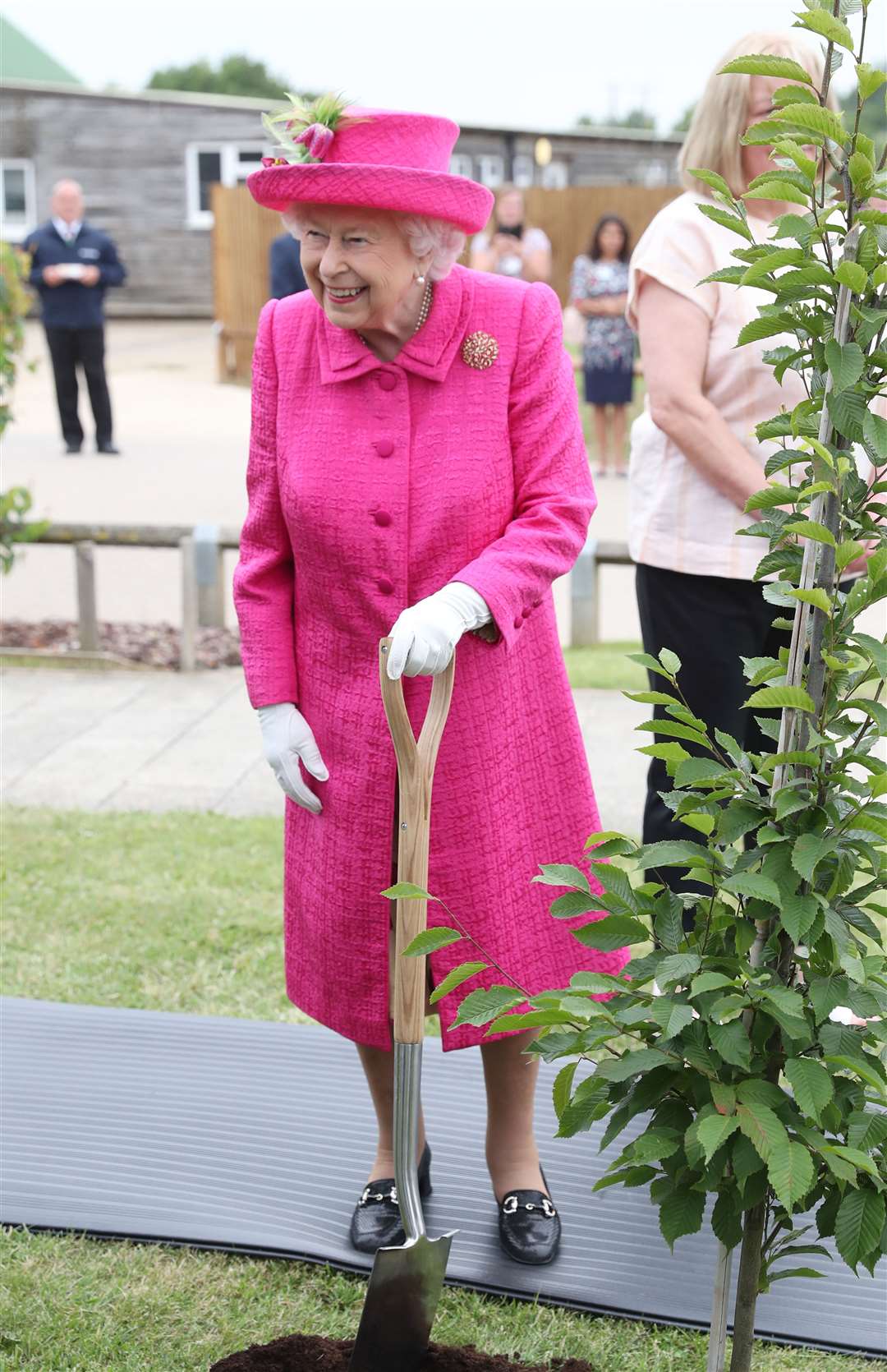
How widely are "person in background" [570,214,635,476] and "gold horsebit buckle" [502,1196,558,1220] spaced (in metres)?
9.46

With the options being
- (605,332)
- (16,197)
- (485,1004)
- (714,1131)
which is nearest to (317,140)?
(485,1004)

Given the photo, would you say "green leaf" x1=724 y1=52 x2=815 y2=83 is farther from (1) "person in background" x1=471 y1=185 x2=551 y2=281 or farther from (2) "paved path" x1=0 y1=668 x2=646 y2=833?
(1) "person in background" x1=471 y1=185 x2=551 y2=281

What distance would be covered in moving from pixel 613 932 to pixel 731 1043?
0.63ft

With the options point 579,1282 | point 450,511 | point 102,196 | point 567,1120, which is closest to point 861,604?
point 567,1120

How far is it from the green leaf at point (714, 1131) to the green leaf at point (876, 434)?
0.71 metres

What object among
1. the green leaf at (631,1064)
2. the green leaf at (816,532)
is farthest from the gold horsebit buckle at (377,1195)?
the green leaf at (816,532)

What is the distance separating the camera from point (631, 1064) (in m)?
1.72

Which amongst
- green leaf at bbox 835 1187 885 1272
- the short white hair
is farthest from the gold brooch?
green leaf at bbox 835 1187 885 1272

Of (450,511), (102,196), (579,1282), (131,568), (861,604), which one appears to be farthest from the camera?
(102,196)

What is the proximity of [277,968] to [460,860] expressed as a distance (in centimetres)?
156

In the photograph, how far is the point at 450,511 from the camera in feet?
7.89

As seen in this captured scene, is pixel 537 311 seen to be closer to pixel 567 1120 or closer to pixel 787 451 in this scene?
pixel 787 451

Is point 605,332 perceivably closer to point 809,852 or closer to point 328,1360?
point 328,1360

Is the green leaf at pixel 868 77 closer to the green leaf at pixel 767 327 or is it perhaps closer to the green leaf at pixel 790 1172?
the green leaf at pixel 767 327
